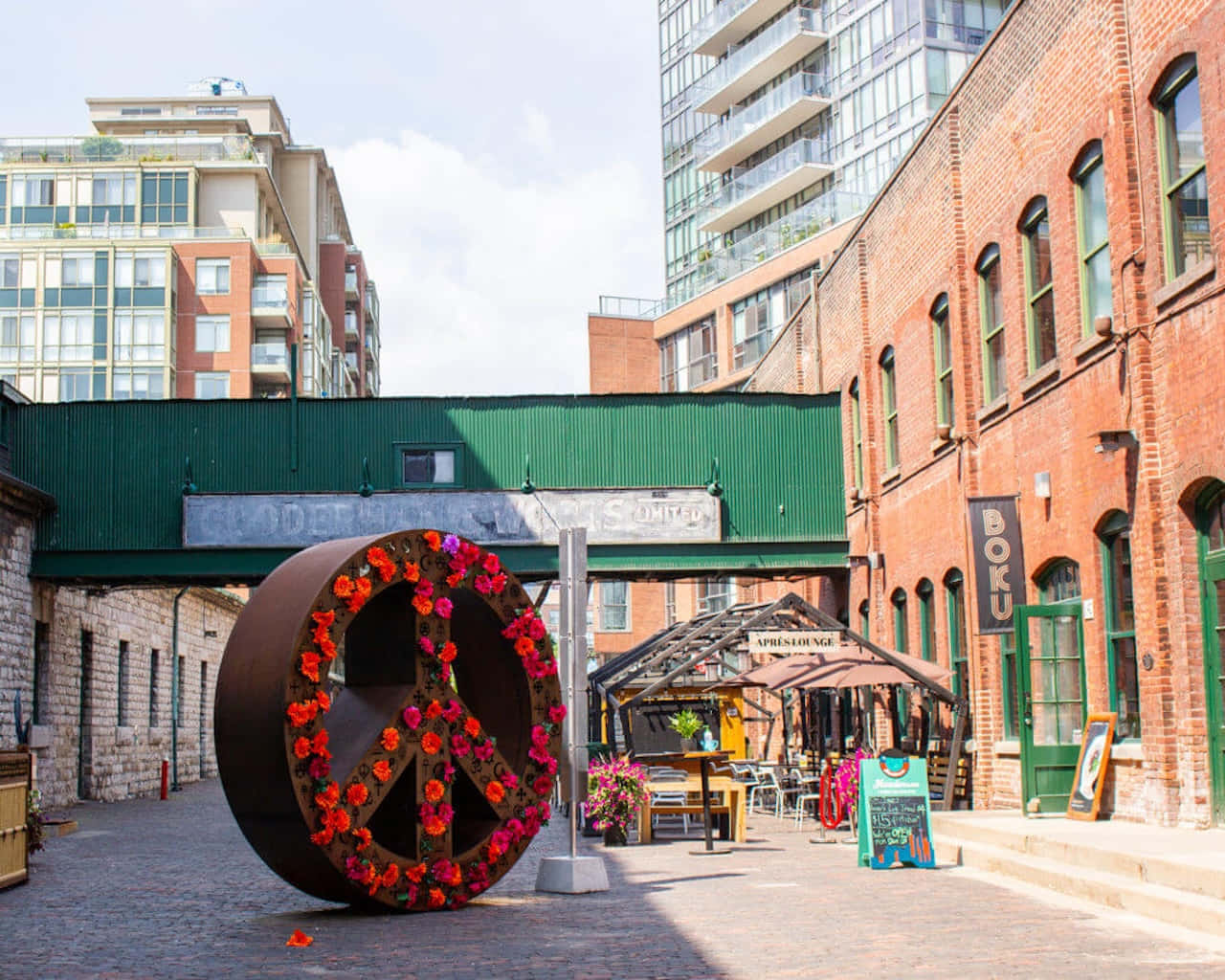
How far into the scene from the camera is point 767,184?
215 ft

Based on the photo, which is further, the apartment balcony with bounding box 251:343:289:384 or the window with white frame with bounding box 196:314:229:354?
the apartment balcony with bounding box 251:343:289:384

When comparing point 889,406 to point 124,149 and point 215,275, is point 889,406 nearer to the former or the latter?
point 215,275

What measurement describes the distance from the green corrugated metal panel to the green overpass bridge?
0.08ft

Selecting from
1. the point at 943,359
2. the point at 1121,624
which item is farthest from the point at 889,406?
the point at 1121,624

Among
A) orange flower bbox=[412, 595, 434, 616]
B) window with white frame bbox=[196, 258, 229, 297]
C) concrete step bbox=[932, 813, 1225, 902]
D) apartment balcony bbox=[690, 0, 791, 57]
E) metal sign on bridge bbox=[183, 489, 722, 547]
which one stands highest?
apartment balcony bbox=[690, 0, 791, 57]

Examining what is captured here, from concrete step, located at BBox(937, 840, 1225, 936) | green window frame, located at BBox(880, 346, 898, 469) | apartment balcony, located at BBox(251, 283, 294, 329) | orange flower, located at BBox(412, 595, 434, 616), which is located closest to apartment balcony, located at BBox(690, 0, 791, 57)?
apartment balcony, located at BBox(251, 283, 294, 329)

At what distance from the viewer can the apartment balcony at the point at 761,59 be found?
63.6 metres

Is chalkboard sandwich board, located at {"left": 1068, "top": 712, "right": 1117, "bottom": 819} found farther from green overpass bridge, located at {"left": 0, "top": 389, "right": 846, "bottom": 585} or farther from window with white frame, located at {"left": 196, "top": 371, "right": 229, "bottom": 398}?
window with white frame, located at {"left": 196, "top": 371, "right": 229, "bottom": 398}

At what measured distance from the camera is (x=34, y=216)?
72562 millimetres

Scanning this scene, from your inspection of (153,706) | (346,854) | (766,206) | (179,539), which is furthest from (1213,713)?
(766,206)

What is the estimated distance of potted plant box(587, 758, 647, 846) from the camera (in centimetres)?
1702

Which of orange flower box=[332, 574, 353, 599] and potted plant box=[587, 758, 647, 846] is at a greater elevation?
orange flower box=[332, 574, 353, 599]

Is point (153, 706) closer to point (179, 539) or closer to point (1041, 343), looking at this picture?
point (179, 539)

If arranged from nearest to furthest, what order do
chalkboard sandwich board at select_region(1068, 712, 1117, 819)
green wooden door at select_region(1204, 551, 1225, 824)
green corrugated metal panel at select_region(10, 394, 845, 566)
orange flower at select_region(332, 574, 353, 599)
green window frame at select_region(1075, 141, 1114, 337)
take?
orange flower at select_region(332, 574, 353, 599), green wooden door at select_region(1204, 551, 1225, 824), chalkboard sandwich board at select_region(1068, 712, 1117, 819), green window frame at select_region(1075, 141, 1114, 337), green corrugated metal panel at select_region(10, 394, 845, 566)
